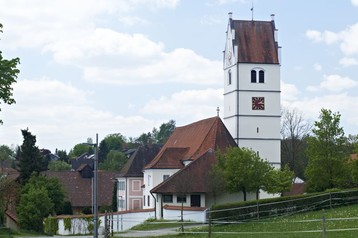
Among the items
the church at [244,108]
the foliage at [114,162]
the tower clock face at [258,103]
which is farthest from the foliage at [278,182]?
the foliage at [114,162]

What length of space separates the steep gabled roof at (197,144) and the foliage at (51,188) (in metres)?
7.93

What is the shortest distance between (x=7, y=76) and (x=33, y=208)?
34.3 m

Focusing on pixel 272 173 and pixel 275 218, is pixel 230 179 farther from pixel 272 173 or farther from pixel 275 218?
pixel 275 218

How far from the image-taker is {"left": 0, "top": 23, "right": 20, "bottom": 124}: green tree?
30.6 meters

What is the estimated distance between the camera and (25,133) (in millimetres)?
72688

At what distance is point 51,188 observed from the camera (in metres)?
67.1

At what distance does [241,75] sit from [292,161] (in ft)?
82.1

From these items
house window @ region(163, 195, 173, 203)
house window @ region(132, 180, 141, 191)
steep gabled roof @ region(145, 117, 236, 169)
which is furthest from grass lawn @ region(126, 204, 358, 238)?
house window @ region(132, 180, 141, 191)

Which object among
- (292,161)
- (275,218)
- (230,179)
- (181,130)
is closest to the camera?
(275,218)

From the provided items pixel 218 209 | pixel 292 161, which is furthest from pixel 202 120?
pixel 218 209

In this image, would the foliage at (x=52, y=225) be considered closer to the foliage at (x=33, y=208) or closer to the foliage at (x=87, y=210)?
the foliage at (x=33, y=208)

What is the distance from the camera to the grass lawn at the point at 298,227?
29.3m

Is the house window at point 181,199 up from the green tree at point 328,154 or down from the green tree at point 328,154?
down

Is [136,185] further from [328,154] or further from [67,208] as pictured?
[328,154]
